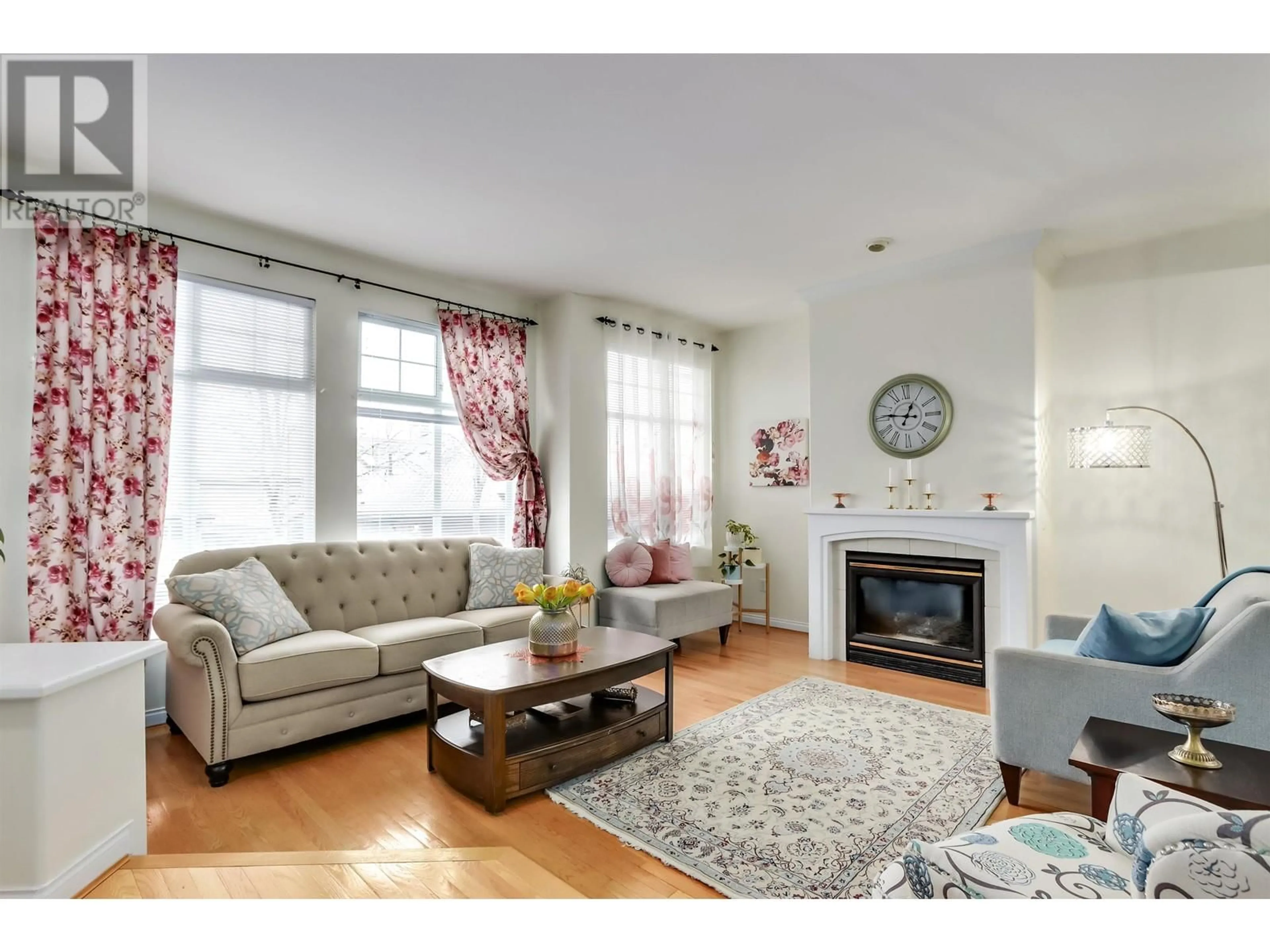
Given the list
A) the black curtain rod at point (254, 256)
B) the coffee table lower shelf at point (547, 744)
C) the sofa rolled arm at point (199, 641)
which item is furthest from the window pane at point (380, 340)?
the coffee table lower shelf at point (547, 744)

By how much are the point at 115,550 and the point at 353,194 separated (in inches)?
82.4

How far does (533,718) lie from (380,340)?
272cm

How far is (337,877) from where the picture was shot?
183cm

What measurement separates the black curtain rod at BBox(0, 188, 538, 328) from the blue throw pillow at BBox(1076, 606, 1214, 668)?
4.06m

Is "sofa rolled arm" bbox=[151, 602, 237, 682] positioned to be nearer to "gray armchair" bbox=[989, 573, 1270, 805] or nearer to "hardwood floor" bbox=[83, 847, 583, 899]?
"hardwood floor" bbox=[83, 847, 583, 899]

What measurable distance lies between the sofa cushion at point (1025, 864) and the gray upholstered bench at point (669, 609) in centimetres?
316

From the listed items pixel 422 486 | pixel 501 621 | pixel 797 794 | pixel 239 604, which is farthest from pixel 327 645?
pixel 797 794

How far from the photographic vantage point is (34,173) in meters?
2.93

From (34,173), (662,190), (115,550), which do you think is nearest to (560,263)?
(662,190)

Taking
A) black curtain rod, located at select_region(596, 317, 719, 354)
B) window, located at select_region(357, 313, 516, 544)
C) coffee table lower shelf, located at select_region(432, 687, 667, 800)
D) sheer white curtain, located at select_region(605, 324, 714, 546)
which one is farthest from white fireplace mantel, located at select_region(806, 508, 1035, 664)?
window, located at select_region(357, 313, 516, 544)

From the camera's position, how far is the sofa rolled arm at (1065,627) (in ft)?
10.4

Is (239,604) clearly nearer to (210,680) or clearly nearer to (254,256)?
(210,680)

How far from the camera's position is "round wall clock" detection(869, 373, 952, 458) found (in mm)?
4312
